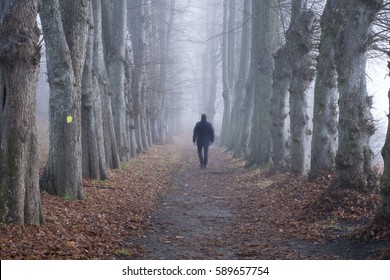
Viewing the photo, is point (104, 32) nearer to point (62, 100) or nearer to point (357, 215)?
point (62, 100)

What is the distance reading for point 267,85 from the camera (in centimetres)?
1655

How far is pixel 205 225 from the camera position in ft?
28.7

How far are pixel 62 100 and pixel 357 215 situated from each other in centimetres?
600

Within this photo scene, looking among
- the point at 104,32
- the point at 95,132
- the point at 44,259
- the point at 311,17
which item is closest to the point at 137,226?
the point at 44,259

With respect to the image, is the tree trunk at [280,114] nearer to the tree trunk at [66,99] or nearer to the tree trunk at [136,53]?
the tree trunk at [66,99]

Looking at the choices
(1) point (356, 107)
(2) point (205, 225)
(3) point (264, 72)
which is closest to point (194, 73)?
(3) point (264, 72)

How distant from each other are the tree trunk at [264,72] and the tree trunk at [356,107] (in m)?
7.20

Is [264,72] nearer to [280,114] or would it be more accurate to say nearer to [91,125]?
[280,114]

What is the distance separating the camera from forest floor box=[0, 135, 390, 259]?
6.26m

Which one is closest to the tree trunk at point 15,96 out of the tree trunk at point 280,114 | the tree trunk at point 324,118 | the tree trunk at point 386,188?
the tree trunk at point 386,188

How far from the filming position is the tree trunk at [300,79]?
495 inches

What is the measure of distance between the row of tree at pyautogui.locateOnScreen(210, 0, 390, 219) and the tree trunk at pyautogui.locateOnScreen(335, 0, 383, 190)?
0.06 ft

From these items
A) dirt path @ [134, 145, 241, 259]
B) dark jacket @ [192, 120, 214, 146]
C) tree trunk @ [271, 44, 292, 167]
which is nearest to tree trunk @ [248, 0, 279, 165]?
tree trunk @ [271, 44, 292, 167]

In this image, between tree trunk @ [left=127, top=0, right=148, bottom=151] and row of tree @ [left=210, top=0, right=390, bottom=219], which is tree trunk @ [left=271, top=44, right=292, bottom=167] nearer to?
row of tree @ [left=210, top=0, right=390, bottom=219]
